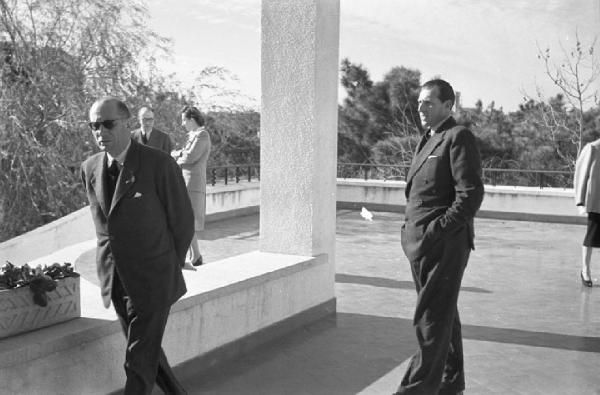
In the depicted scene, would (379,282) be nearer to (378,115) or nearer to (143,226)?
(143,226)

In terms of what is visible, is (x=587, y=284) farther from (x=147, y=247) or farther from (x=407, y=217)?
(x=147, y=247)

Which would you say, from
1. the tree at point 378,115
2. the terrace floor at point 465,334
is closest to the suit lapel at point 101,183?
the terrace floor at point 465,334

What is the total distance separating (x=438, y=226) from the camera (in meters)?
4.12

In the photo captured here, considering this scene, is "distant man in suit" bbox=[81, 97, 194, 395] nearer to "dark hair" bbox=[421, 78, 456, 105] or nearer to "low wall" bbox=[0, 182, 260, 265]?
"dark hair" bbox=[421, 78, 456, 105]

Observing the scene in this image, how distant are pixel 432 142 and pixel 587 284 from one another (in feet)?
14.9

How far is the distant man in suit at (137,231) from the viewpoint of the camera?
3488 millimetres

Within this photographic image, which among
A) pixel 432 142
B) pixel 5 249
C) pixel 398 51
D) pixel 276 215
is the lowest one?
pixel 5 249

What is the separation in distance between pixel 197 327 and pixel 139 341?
4.06 ft

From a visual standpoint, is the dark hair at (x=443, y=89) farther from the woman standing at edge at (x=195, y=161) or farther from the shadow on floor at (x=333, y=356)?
the woman standing at edge at (x=195, y=161)

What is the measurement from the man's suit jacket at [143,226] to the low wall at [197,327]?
1.24 ft

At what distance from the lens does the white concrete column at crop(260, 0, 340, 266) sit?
605 centimetres

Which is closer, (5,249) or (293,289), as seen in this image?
(293,289)

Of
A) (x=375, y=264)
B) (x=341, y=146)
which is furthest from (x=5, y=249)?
(x=341, y=146)

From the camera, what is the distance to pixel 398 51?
3472 cm
